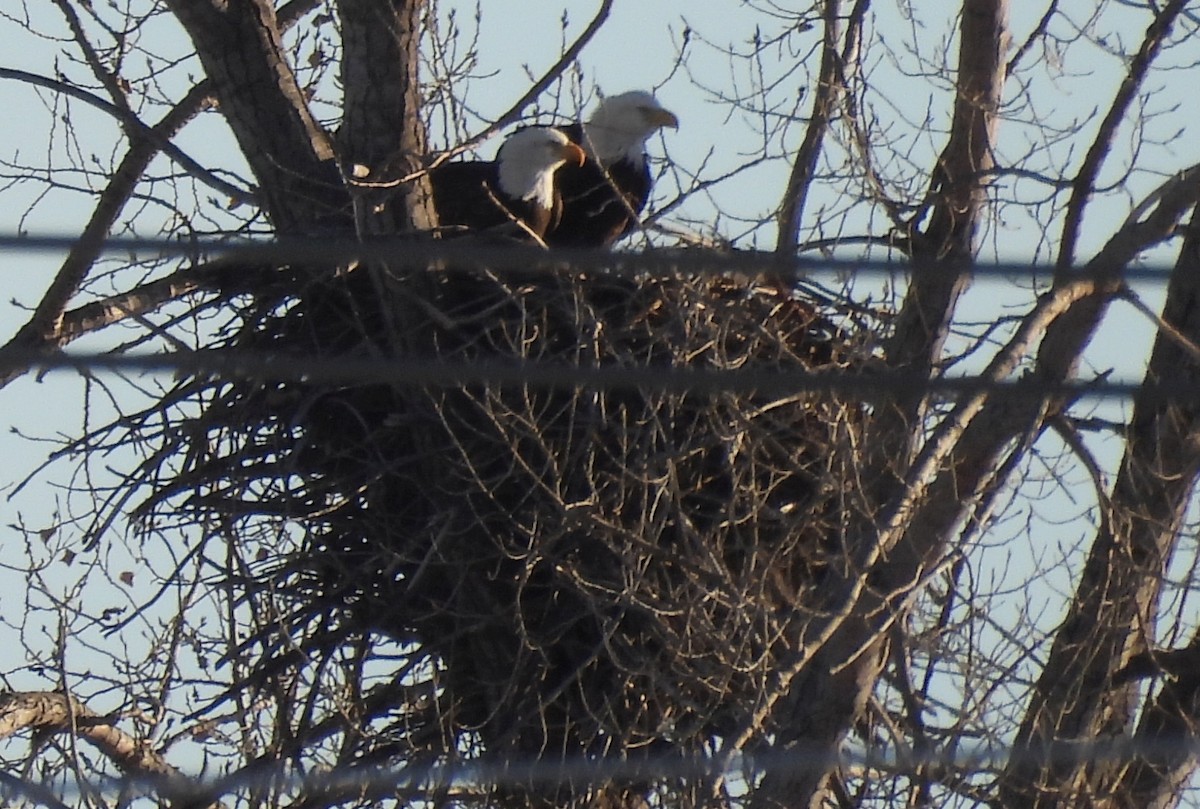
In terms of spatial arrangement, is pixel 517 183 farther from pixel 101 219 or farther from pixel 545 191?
pixel 101 219

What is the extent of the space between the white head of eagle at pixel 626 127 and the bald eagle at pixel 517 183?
71 cm

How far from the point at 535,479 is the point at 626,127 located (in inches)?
116

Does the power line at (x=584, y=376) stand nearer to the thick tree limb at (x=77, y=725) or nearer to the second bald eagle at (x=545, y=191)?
the thick tree limb at (x=77, y=725)

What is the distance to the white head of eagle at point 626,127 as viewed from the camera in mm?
8016

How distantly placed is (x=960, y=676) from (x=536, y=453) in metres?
1.29

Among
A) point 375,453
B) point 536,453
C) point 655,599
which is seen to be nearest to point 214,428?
point 375,453

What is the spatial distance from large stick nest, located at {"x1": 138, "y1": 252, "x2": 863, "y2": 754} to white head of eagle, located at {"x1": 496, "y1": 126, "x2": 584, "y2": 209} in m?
1.17

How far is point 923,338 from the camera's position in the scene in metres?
5.40

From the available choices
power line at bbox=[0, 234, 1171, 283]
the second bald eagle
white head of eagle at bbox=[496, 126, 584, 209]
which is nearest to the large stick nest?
the second bald eagle

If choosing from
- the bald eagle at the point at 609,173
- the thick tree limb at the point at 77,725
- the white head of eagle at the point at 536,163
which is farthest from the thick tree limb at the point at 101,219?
the bald eagle at the point at 609,173

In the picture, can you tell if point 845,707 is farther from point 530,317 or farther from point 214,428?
point 214,428

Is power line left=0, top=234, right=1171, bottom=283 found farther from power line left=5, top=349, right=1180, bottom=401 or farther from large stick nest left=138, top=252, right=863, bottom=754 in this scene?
large stick nest left=138, top=252, right=863, bottom=754

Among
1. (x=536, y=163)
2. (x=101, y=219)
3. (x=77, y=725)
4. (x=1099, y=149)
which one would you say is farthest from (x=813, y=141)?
(x=77, y=725)

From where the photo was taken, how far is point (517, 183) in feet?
23.6
